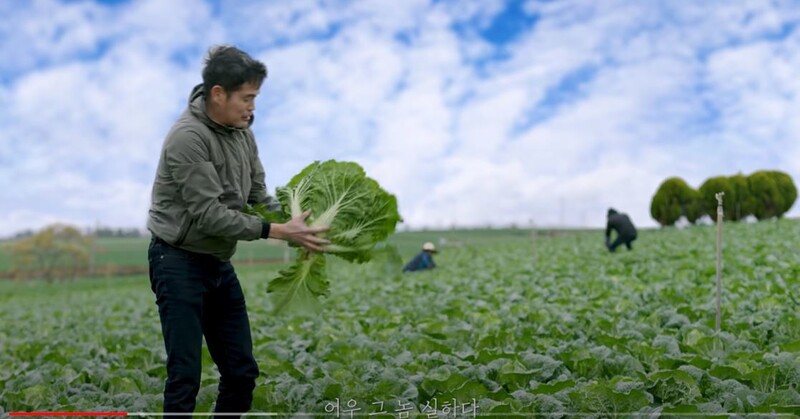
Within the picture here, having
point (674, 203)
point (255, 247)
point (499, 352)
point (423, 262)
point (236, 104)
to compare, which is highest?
point (674, 203)

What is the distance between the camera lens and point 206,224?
10.1ft

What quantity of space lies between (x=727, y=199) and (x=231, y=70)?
28148 millimetres

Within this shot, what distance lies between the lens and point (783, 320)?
6172 mm

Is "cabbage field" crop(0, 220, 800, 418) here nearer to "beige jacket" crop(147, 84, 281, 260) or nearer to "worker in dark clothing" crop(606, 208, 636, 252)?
"beige jacket" crop(147, 84, 281, 260)

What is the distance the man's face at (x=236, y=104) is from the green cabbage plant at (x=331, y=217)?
1.97 feet

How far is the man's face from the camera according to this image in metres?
3.19

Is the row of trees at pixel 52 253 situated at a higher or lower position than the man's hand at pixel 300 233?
lower

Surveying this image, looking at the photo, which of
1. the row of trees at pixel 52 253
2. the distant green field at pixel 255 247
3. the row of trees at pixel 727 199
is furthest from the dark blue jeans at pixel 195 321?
the row of trees at pixel 52 253

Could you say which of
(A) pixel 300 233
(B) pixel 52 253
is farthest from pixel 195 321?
(B) pixel 52 253

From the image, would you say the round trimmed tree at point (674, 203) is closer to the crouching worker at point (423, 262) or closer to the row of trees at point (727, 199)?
the row of trees at point (727, 199)

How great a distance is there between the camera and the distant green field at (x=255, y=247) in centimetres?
3238

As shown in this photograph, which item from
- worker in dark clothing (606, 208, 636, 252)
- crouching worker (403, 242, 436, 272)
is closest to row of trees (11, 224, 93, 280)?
crouching worker (403, 242, 436, 272)

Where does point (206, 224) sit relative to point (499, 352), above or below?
above

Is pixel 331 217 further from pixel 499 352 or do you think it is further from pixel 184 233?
pixel 499 352
